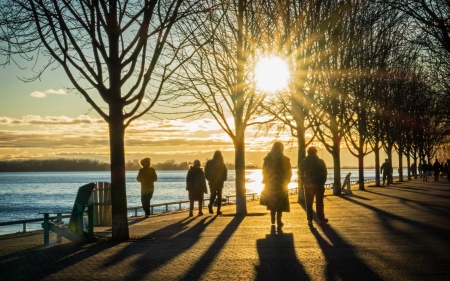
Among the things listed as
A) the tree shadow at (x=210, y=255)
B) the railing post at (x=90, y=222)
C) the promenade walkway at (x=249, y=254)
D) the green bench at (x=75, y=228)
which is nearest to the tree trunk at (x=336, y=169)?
the promenade walkway at (x=249, y=254)

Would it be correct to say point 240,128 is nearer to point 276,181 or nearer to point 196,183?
point 196,183

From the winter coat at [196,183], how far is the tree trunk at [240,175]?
115cm

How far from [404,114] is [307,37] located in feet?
102

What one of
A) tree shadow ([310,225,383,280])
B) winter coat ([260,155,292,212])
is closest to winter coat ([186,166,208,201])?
winter coat ([260,155,292,212])

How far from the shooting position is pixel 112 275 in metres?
9.12

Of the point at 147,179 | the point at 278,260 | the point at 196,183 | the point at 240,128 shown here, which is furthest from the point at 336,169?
the point at 278,260

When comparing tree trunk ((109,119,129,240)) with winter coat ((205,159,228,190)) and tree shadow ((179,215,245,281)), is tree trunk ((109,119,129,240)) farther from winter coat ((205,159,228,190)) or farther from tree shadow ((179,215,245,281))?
winter coat ((205,159,228,190))

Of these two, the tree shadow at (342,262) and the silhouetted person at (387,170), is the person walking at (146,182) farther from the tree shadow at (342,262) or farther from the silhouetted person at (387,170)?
the silhouetted person at (387,170)

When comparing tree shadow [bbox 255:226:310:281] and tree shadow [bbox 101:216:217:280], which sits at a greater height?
tree shadow [bbox 255:226:310:281]

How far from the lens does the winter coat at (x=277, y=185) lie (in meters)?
17.0

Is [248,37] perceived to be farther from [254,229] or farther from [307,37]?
[254,229]

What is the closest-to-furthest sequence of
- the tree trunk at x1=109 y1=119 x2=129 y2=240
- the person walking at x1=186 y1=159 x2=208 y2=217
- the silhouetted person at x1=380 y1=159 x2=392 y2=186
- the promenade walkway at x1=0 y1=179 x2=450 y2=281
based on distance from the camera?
the promenade walkway at x1=0 y1=179 x2=450 y2=281 < the tree trunk at x1=109 y1=119 x2=129 y2=240 < the person walking at x1=186 y1=159 x2=208 y2=217 < the silhouetted person at x1=380 y1=159 x2=392 y2=186

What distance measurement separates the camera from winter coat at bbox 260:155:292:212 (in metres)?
17.0

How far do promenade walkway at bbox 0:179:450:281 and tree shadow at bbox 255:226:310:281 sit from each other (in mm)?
12
